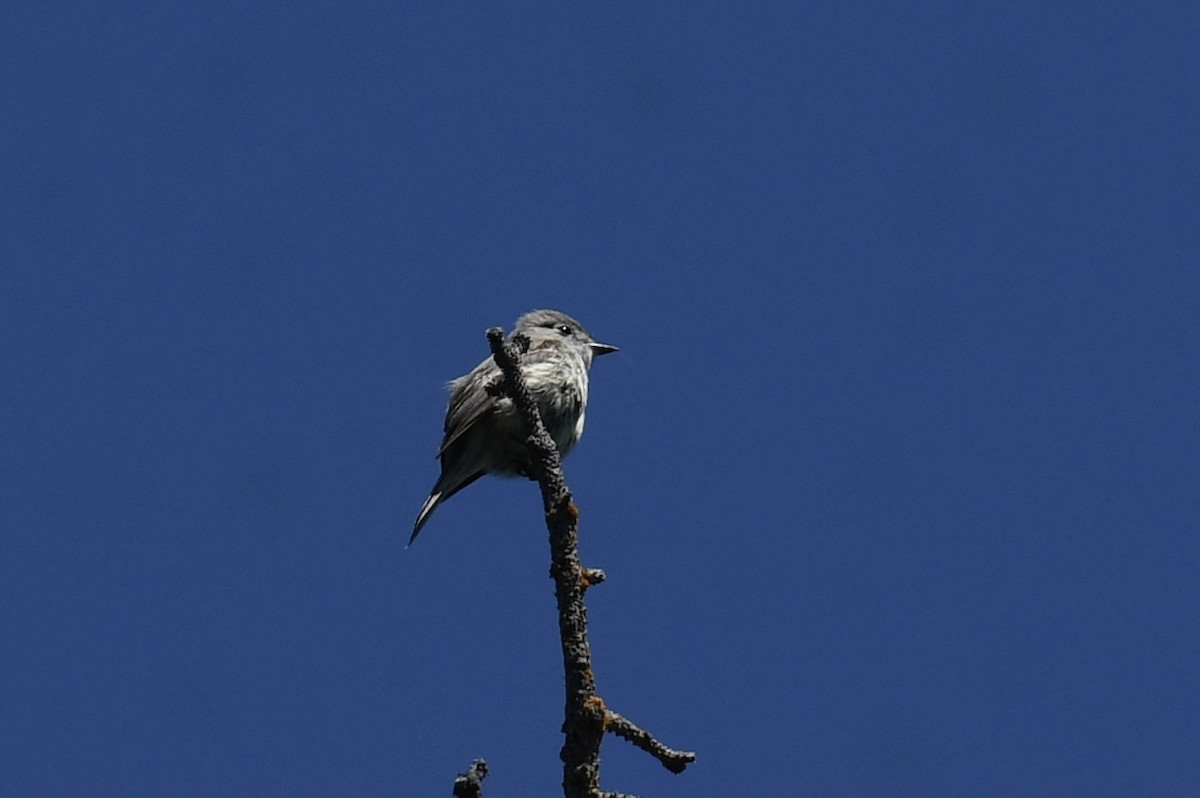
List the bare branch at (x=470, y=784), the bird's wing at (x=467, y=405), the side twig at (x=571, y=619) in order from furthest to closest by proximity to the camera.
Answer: the bird's wing at (x=467, y=405), the side twig at (x=571, y=619), the bare branch at (x=470, y=784)

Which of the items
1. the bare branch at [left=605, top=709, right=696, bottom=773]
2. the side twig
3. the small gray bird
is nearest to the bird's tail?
the small gray bird

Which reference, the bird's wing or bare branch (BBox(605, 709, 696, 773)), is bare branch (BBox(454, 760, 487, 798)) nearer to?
bare branch (BBox(605, 709, 696, 773))

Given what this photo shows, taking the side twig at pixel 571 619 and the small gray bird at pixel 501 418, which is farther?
the small gray bird at pixel 501 418

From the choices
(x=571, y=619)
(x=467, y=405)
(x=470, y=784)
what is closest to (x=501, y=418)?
(x=467, y=405)

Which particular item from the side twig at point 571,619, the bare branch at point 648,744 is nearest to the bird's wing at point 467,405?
the side twig at point 571,619

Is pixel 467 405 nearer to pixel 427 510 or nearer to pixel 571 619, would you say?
pixel 427 510

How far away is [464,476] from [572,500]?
378 cm

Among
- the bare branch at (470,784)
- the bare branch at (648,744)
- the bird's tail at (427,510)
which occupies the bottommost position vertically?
the bare branch at (470,784)

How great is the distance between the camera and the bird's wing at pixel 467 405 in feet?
27.5

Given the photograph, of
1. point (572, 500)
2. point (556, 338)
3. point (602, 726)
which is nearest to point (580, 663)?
point (602, 726)

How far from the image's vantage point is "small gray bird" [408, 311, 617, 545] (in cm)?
839

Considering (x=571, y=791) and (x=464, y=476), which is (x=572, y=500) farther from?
(x=464, y=476)

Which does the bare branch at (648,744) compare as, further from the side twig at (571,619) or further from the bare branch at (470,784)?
the bare branch at (470,784)

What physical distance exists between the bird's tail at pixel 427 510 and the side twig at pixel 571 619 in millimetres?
3314
